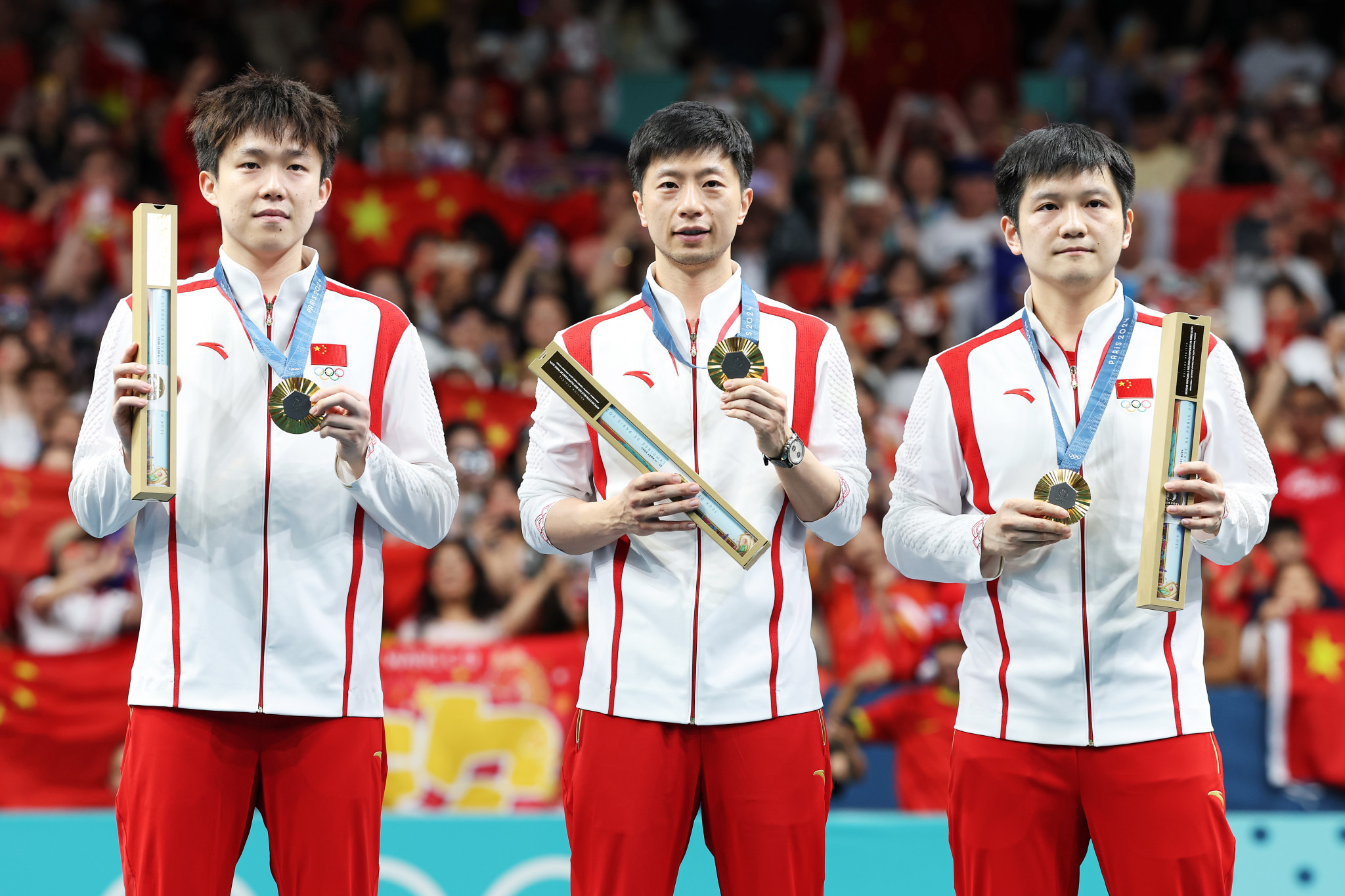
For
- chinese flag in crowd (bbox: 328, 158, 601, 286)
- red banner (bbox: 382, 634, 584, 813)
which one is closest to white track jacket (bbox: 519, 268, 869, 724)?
red banner (bbox: 382, 634, 584, 813)

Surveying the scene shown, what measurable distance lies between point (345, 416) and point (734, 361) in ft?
2.94

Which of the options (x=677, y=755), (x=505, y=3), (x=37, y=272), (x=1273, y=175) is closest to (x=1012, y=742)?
(x=677, y=755)

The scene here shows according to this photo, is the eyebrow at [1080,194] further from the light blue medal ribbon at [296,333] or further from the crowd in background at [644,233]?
the crowd in background at [644,233]

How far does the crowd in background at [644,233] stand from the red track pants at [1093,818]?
305cm

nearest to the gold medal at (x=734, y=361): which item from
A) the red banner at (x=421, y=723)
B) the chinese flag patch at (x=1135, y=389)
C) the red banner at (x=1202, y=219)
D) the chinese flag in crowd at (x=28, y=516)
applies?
the chinese flag patch at (x=1135, y=389)

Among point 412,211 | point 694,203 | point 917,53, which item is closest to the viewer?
point 694,203

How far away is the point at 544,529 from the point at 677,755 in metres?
0.64

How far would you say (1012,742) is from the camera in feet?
12.0

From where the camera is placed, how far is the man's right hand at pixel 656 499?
3467mm

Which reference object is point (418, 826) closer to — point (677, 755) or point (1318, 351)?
point (677, 755)

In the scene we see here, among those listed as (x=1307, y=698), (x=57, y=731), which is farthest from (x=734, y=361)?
(x=57, y=731)

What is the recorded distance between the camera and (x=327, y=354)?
367 cm

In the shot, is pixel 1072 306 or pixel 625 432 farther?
pixel 1072 306

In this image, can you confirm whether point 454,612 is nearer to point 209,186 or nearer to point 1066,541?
point 209,186
